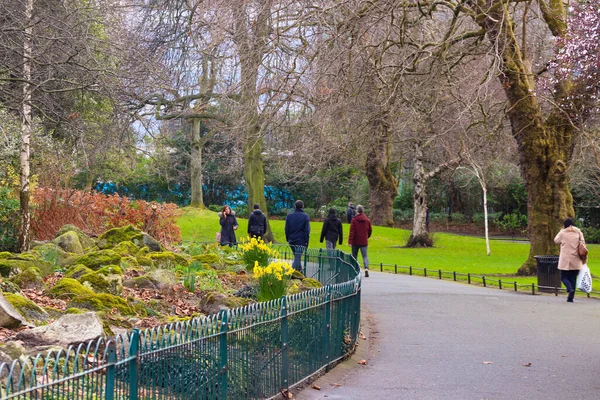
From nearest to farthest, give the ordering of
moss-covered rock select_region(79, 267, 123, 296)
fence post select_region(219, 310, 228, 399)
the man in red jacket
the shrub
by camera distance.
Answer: fence post select_region(219, 310, 228, 399) < moss-covered rock select_region(79, 267, 123, 296) < the shrub < the man in red jacket

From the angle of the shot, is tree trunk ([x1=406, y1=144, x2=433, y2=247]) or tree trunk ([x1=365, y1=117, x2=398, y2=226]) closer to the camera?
tree trunk ([x1=406, y1=144, x2=433, y2=247])

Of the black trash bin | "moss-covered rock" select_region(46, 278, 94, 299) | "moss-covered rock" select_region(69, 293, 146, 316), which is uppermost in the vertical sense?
"moss-covered rock" select_region(46, 278, 94, 299)

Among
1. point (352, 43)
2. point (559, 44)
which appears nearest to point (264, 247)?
point (352, 43)

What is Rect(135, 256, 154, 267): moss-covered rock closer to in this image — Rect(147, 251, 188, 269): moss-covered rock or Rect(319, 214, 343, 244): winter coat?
Rect(147, 251, 188, 269): moss-covered rock

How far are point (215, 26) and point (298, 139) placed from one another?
34.1 feet

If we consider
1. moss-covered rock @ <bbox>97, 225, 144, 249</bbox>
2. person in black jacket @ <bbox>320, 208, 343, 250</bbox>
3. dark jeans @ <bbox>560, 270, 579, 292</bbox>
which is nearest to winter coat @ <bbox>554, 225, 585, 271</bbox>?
dark jeans @ <bbox>560, 270, 579, 292</bbox>

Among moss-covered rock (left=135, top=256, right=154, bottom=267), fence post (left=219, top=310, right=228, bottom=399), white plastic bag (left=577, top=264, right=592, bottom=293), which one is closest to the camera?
fence post (left=219, top=310, right=228, bottom=399)

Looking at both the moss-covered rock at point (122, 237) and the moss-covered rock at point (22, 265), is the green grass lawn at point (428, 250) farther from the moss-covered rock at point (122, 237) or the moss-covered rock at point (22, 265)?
the moss-covered rock at point (22, 265)

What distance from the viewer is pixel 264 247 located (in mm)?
15820

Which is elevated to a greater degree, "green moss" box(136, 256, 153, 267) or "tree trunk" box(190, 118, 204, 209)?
"tree trunk" box(190, 118, 204, 209)

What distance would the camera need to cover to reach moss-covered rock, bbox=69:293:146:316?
9.61m

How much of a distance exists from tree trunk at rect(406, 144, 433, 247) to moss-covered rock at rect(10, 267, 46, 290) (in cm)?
2799

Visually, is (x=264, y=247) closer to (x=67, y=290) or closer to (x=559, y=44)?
(x=67, y=290)

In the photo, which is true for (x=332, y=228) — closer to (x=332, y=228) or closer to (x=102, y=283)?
(x=332, y=228)
